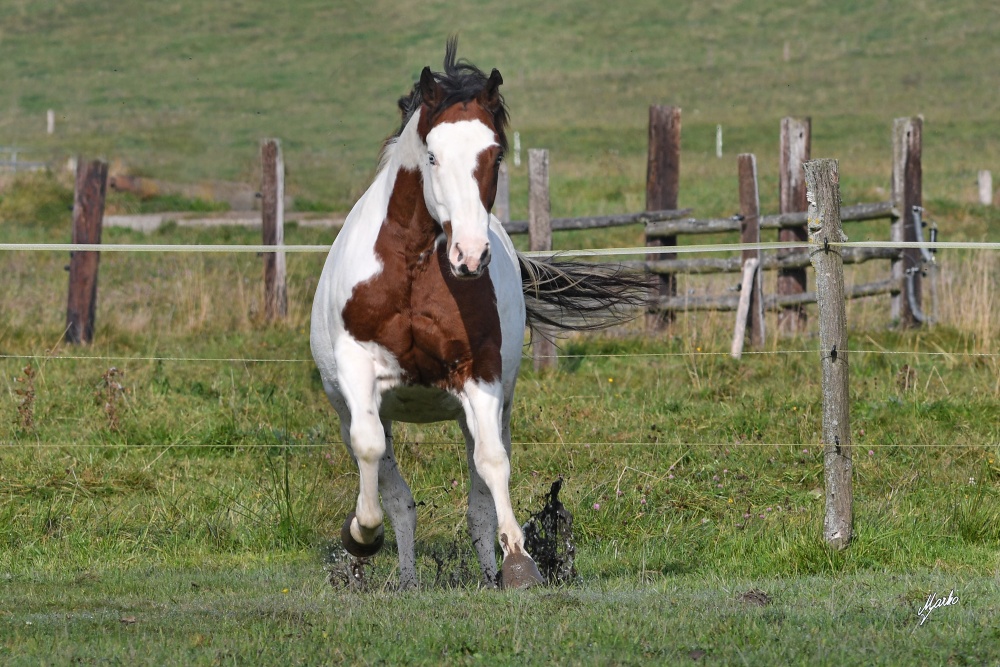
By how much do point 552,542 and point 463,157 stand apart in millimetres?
2236

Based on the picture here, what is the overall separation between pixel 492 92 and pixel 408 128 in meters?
0.48

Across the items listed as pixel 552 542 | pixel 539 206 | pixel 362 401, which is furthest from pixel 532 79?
pixel 362 401

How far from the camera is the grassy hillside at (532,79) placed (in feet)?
123

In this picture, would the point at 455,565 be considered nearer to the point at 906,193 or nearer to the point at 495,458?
the point at 495,458

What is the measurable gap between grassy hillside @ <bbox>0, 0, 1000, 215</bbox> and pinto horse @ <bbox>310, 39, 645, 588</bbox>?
22.6m

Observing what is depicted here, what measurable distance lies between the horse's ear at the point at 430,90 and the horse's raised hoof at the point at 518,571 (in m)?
1.88

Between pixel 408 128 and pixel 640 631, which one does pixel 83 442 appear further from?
pixel 640 631

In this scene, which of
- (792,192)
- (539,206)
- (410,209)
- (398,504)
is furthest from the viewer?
(792,192)

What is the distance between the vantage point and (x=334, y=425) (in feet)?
30.3

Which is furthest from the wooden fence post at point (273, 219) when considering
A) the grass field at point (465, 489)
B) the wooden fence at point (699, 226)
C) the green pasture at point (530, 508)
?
the green pasture at point (530, 508)

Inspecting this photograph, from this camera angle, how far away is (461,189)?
5.08 m

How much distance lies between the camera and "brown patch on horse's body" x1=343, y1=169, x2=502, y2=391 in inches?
219

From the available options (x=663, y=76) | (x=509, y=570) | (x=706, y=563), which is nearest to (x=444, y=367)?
(x=509, y=570)

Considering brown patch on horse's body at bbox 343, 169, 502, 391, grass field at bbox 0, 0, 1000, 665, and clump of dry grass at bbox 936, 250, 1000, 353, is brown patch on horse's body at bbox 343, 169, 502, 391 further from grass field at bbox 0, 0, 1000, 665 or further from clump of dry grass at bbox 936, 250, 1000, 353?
clump of dry grass at bbox 936, 250, 1000, 353
